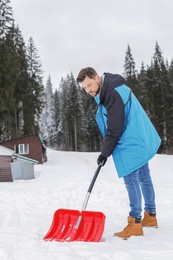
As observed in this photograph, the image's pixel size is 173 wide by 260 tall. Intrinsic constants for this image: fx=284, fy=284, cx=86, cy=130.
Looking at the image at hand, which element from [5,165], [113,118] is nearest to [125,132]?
[113,118]

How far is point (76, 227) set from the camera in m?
3.31

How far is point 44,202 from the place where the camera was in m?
7.22

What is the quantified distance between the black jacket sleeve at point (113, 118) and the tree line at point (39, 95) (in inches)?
849

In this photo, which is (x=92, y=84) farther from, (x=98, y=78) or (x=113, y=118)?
(x=113, y=118)

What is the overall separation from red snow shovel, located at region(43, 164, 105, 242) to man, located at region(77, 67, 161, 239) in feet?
0.94

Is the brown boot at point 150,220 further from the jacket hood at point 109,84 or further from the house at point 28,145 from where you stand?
the house at point 28,145

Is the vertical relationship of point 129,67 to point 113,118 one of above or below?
above

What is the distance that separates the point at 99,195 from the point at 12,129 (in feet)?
72.3

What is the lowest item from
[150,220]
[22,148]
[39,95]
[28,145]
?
[150,220]

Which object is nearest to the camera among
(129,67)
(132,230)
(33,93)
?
(132,230)

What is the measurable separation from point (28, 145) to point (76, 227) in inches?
834

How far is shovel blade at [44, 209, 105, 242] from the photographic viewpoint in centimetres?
314

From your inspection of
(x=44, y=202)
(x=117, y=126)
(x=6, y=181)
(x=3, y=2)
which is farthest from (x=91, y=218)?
(x=3, y=2)

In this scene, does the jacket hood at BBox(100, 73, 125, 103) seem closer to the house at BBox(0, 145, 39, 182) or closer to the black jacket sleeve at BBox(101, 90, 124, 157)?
the black jacket sleeve at BBox(101, 90, 124, 157)
